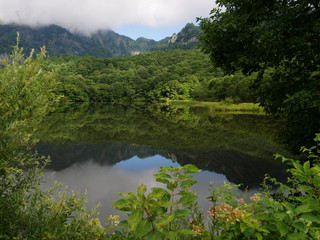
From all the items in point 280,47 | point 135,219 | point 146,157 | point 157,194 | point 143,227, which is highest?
point 280,47

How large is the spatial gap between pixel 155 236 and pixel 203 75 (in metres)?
122

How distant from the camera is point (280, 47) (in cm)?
756

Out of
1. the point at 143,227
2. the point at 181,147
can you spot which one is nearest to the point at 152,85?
the point at 181,147

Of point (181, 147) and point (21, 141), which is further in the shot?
point (181, 147)

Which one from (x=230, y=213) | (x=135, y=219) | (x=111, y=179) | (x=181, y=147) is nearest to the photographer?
(x=135, y=219)

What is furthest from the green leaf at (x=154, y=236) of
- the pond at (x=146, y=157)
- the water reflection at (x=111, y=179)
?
the water reflection at (x=111, y=179)

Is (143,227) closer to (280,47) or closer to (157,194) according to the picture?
(157,194)

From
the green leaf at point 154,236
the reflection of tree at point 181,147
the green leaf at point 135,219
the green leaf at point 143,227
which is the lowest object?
the reflection of tree at point 181,147

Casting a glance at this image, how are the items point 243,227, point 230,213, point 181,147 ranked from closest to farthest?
1. point 243,227
2. point 230,213
3. point 181,147

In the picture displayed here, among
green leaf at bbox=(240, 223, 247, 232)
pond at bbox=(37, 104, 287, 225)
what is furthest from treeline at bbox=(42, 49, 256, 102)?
green leaf at bbox=(240, 223, 247, 232)

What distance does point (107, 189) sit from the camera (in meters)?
10.0

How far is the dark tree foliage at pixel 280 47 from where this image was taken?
23.7ft

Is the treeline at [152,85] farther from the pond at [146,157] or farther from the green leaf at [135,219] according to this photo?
the green leaf at [135,219]

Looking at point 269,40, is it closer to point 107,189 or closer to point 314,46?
point 314,46
